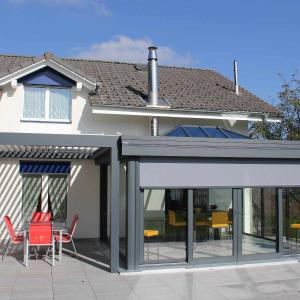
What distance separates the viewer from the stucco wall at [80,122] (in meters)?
14.5

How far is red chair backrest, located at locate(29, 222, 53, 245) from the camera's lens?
1071 cm

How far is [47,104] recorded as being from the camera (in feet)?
48.7

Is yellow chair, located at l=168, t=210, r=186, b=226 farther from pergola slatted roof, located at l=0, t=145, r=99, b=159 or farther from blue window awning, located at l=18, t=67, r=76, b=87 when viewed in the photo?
blue window awning, located at l=18, t=67, r=76, b=87

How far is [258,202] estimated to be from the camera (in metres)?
11.5

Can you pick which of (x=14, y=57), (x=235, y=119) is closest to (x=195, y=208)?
(x=235, y=119)

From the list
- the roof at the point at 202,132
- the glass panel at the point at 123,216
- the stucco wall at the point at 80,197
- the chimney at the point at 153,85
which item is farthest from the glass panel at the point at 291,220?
the stucco wall at the point at 80,197

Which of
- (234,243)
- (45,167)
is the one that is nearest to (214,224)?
(234,243)

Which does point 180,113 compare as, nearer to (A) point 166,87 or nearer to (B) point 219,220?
(A) point 166,87

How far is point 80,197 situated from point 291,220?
6800mm

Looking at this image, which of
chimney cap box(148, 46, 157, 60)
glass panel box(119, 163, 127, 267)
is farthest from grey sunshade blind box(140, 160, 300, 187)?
chimney cap box(148, 46, 157, 60)

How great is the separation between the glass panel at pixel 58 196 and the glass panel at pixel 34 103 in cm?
208

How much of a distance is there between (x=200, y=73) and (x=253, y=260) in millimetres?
11595

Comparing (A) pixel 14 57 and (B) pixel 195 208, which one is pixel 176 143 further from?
(A) pixel 14 57

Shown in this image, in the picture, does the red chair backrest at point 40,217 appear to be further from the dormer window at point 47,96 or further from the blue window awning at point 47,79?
the blue window awning at point 47,79
